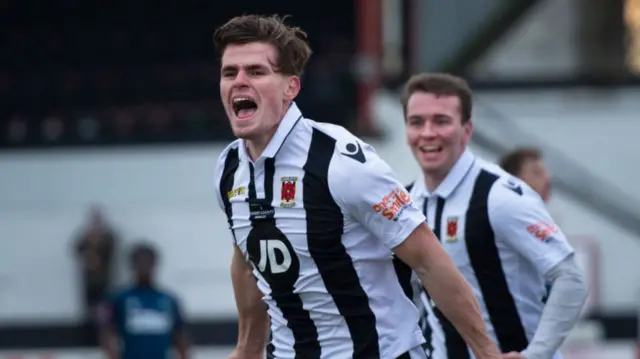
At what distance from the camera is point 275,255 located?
14.4 ft

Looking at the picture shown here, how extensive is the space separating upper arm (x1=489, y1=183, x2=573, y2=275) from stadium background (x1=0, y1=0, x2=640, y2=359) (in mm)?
9941

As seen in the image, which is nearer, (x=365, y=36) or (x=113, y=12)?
(x=365, y=36)

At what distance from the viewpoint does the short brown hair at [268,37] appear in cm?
430

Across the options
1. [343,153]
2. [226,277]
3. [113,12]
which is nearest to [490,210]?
[343,153]

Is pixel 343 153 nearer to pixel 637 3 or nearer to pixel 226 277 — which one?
pixel 226 277

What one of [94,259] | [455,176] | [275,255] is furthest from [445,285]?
[94,259]

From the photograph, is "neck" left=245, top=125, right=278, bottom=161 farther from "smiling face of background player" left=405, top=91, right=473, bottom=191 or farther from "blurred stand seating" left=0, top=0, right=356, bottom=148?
"blurred stand seating" left=0, top=0, right=356, bottom=148

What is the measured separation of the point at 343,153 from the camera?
4262 millimetres

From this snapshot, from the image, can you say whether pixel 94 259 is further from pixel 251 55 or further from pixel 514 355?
pixel 251 55

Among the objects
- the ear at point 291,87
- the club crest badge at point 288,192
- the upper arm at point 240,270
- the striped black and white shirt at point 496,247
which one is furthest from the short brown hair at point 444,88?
the club crest badge at point 288,192

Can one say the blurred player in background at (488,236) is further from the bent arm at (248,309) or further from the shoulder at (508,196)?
the bent arm at (248,309)

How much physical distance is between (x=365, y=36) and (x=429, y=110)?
1167 centimetres

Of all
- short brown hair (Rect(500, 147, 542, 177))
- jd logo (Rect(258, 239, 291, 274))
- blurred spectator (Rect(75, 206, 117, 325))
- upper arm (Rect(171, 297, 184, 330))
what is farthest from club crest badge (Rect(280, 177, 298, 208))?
blurred spectator (Rect(75, 206, 117, 325))

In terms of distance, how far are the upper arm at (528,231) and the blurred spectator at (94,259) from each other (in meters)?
11.1
